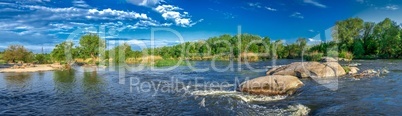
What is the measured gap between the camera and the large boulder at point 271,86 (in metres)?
17.3

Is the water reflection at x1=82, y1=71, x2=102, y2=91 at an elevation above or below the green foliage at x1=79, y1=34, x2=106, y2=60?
below

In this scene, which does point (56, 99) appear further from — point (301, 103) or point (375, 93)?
point (375, 93)

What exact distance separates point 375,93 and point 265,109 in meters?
7.89

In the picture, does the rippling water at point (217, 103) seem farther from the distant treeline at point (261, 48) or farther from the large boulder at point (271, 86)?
the distant treeline at point (261, 48)

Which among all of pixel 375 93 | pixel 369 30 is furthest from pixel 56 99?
pixel 369 30

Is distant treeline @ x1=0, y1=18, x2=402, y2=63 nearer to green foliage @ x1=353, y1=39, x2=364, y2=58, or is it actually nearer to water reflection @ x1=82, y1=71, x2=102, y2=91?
green foliage @ x1=353, y1=39, x2=364, y2=58

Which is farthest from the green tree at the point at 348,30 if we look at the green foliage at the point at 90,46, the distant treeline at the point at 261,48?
the green foliage at the point at 90,46

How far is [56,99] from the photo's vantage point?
17578mm

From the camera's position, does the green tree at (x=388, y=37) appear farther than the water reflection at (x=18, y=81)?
Yes

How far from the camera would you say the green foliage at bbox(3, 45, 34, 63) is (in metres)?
70.3

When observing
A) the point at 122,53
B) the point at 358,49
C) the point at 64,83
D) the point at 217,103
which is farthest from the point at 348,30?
the point at 217,103

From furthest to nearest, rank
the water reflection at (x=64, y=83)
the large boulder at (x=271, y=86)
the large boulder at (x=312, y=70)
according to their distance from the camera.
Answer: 1. the large boulder at (x=312, y=70)
2. the water reflection at (x=64, y=83)
3. the large boulder at (x=271, y=86)

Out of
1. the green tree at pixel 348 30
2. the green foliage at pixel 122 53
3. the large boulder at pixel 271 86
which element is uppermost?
the green tree at pixel 348 30

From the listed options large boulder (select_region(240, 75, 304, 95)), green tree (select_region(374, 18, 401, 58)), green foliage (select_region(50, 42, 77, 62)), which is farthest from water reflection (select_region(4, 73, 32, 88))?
green tree (select_region(374, 18, 401, 58))
